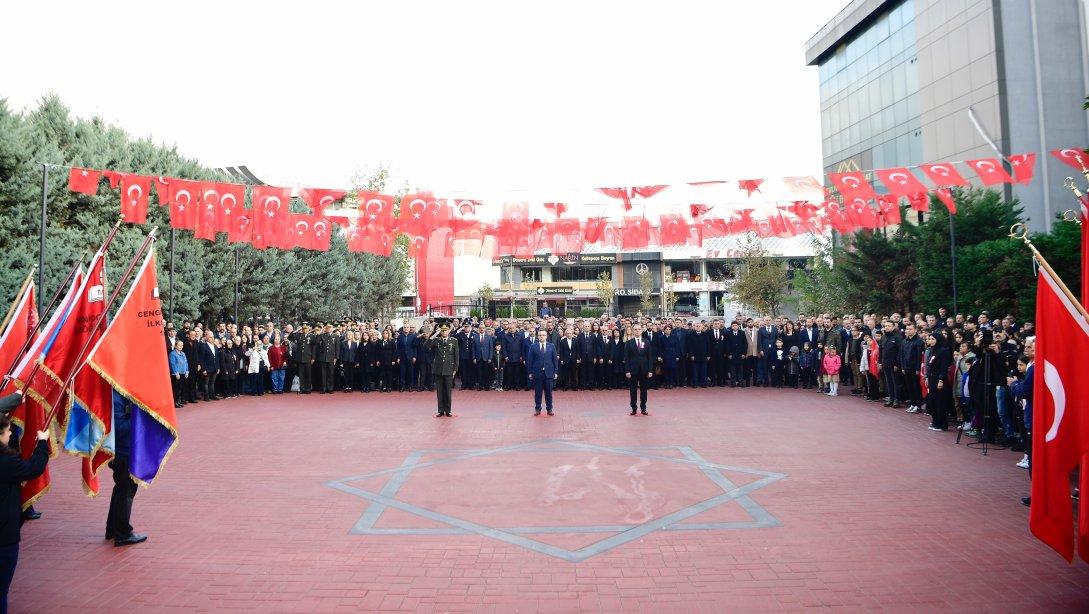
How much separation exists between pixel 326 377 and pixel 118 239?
686 cm

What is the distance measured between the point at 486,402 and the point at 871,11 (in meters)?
29.8

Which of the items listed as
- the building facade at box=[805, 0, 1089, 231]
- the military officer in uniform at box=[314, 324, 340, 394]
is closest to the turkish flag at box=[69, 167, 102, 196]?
the military officer in uniform at box=[314, 324, 340, 394]

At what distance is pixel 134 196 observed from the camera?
13539 mm

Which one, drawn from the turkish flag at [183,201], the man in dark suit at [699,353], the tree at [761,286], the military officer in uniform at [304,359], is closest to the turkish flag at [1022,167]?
the man in dark suit at [699,353]

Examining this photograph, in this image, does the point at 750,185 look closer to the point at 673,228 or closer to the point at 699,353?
the point at 673,228

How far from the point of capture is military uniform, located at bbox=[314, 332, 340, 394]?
1933 cm

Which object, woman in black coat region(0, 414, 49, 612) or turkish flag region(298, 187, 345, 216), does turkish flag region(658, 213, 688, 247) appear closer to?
turkish flag region(298, 187, 345, 216)

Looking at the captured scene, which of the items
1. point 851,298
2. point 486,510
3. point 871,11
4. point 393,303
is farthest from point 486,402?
point 871,11

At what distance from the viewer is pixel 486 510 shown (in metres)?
7.50

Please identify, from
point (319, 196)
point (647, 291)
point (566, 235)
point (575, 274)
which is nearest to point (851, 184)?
point (566, 235)

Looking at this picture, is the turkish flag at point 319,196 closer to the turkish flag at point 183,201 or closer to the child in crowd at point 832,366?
the turkish flag at point 183,201

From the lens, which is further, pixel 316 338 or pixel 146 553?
pixel 316 338

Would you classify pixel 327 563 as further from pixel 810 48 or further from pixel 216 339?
pixel 810 48

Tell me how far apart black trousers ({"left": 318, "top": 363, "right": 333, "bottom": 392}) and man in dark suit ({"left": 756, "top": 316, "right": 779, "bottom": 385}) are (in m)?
12.3
